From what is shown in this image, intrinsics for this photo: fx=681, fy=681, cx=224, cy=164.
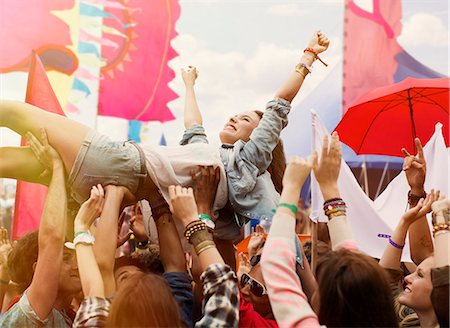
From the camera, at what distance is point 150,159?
2812mm

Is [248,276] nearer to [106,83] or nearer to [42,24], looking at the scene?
[42,24]

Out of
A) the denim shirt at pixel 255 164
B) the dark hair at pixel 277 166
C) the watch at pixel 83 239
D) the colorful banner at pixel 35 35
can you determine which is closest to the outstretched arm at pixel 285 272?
the watch at pixel 83 239

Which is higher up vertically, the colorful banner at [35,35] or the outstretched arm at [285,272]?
the colorful banner at [35,35]

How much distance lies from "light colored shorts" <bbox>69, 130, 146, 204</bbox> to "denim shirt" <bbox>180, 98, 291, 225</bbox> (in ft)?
1.42

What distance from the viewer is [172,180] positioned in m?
2.80

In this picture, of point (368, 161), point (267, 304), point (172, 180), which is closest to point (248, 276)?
point (267, 304)

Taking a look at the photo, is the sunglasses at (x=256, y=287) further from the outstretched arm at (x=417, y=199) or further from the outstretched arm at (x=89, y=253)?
the outstretched arm at (x=417, y=199)

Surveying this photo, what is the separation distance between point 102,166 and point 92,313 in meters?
0.77

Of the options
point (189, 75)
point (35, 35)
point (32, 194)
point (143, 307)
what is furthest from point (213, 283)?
point (35, 35)

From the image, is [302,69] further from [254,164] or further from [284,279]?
[284,279]

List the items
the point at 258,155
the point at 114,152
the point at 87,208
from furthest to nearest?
the point at 258,155, the point at 114,152, the point at 87,208

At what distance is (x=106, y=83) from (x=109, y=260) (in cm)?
663

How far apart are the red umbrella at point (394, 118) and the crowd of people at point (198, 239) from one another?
1148 millimetres

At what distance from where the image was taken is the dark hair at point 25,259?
283cm
